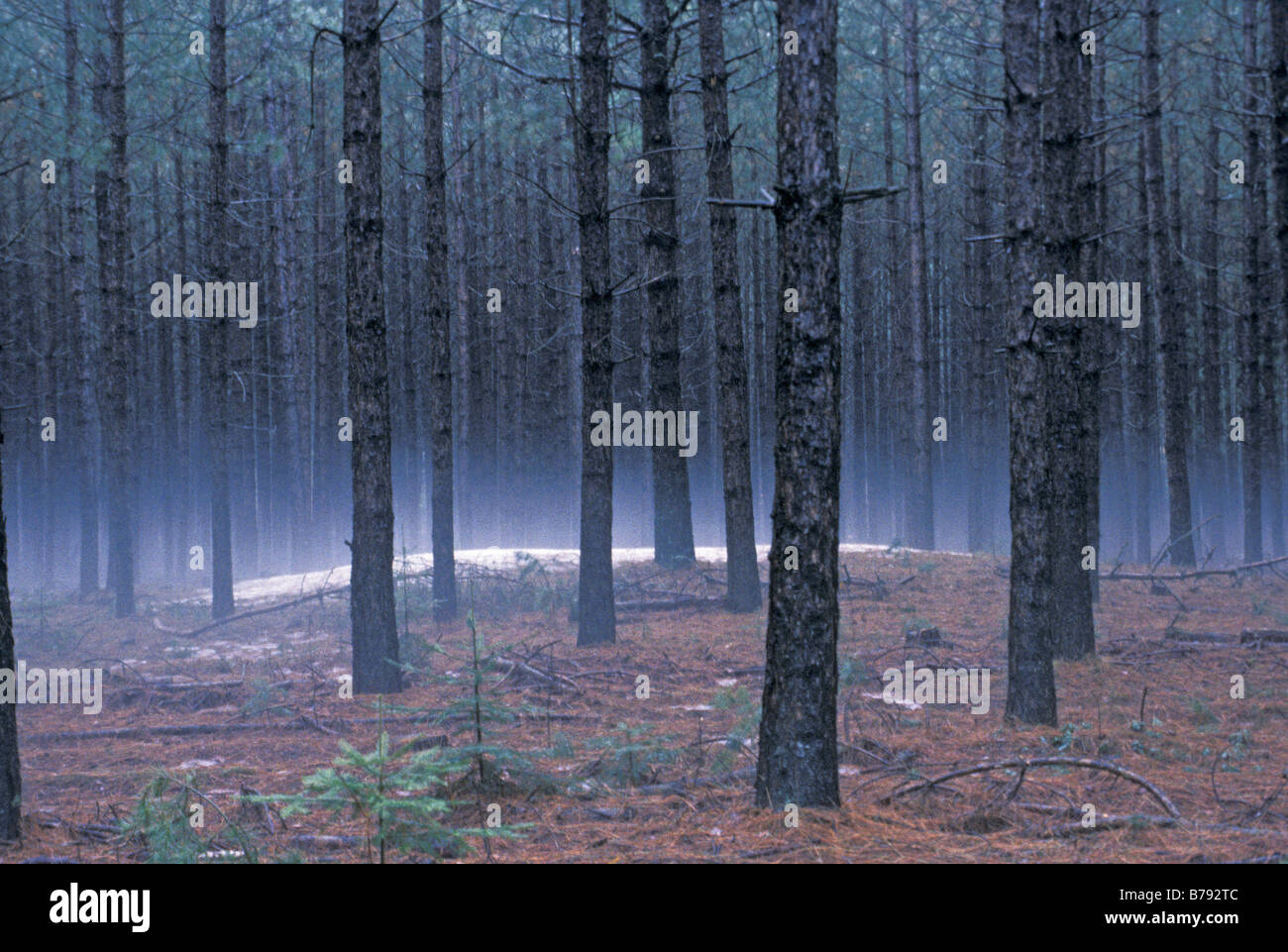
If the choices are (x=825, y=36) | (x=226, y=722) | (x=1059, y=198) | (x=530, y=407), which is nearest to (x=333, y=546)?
(x=530, y=407)

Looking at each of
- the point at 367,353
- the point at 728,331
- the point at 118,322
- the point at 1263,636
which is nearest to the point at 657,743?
the point at 367,353

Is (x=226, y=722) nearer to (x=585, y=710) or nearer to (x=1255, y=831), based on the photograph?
(x=585, y=710)

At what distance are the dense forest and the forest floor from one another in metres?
0.54

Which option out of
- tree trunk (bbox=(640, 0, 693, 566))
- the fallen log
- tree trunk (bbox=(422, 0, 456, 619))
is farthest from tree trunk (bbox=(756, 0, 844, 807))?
tree trunk (bbox=(422, 0, 456, 619))

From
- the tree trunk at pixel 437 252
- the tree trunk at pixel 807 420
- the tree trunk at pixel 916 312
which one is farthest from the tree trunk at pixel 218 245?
the tree trunk at pixel 916 312

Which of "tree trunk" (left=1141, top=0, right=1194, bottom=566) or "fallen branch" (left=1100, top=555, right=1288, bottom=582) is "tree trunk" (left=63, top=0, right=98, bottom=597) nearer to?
"tree trunk" (left=1141, top=0, right=1194, bottom=566)

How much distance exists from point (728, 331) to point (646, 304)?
16.9 ft

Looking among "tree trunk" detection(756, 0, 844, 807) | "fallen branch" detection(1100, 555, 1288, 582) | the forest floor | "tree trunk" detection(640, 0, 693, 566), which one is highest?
"tree trunk" detection(640, 0, 693, 566)

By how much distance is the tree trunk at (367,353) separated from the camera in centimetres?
1060

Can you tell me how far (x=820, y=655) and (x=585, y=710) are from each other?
170 inches

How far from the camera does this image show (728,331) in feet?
46.8

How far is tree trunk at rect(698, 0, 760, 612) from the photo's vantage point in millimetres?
14039

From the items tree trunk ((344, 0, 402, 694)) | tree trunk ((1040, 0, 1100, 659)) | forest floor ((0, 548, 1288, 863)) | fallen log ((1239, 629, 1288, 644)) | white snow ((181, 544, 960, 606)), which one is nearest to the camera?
forest floor ((0, 548, 1288, 863))
